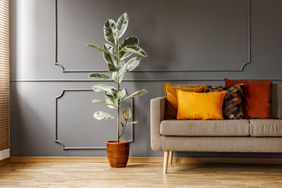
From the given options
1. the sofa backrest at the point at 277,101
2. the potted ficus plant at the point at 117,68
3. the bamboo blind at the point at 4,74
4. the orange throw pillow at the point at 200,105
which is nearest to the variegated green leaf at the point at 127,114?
the potted ficus plant at the point at 117,68

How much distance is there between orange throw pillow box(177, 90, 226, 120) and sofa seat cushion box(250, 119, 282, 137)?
332 millimetres

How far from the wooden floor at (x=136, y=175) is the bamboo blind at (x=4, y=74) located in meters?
0.30

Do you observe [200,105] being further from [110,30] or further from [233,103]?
[110,30]

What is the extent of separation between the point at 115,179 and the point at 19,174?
834mm

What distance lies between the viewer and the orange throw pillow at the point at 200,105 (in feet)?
10.9

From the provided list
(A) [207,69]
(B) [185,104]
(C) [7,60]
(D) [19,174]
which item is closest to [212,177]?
(B) [185,104]

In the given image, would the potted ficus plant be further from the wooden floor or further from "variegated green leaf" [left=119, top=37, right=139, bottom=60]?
the wooden floor

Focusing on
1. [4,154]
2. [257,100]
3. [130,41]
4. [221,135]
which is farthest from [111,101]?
[257,100]

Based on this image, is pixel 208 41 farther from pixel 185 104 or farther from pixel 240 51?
pixel 185 104

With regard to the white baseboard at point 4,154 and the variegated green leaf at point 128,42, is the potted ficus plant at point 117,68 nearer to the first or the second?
the variegated green leaf at point 128,42

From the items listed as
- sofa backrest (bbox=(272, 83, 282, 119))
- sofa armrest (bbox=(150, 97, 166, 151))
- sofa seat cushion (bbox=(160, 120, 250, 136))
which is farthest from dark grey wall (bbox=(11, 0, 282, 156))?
sofa seat cushion (bbox=(160, 120, 250, 136))

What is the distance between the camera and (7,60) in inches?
154

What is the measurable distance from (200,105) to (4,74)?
6.27ft

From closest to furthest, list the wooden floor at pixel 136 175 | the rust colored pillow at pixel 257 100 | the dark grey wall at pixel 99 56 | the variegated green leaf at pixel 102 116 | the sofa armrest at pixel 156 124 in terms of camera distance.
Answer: the wooden floor at pixel 136 175
the sofa armrest at pixel 156 124
the rust colored pillow at pixel 257 100
the variegated green leaf at pixel 102 116
the dark grey wall at pixel 99 56
